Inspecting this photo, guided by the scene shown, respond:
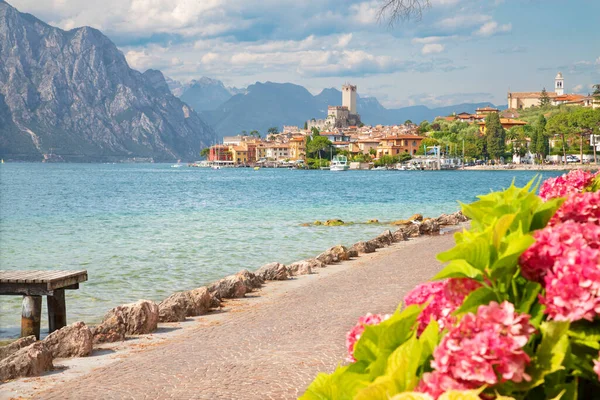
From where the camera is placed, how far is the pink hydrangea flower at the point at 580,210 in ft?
7.53

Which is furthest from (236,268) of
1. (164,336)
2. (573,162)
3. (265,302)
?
(573,162)

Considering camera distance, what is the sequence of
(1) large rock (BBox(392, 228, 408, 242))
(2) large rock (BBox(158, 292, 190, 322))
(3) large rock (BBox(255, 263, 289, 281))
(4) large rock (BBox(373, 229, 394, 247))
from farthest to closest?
(1) large rock (BBox(392, 228, 408, 242)) < (4) large rock (BBox(373, 229, 394, 247)) < (3) large rock (BBox(255, 263, 289, 281)) < (2) large rock (BBox(158, 292, 190, 322))

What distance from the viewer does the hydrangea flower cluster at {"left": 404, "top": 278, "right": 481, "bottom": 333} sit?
77.9 inches

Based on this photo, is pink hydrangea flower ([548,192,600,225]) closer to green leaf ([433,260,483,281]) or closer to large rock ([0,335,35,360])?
green leaf ([433,260,483,281])

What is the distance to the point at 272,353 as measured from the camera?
25.9ft

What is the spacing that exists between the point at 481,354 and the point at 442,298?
48 centimetres

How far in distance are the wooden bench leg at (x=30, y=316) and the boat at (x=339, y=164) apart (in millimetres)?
142507

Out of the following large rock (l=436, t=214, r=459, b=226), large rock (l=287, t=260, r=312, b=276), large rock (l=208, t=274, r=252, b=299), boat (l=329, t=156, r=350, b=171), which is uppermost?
boat (l=329, t=156, r=350, b=171)

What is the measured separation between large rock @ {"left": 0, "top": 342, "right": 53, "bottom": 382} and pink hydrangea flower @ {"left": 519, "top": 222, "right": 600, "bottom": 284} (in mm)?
6837

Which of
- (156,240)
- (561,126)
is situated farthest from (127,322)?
(561,126)

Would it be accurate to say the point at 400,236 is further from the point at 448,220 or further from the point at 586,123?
the point at 586,123

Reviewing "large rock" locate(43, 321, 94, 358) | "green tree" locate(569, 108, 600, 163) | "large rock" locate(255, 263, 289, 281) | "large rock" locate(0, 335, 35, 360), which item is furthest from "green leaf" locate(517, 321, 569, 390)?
"green tree" locate(569, 108, 600, 163)

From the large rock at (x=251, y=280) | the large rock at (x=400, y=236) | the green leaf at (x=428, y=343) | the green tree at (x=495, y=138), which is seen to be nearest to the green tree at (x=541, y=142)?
the green tree at (x=495, y=138)

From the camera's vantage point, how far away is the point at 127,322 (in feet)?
32.1
